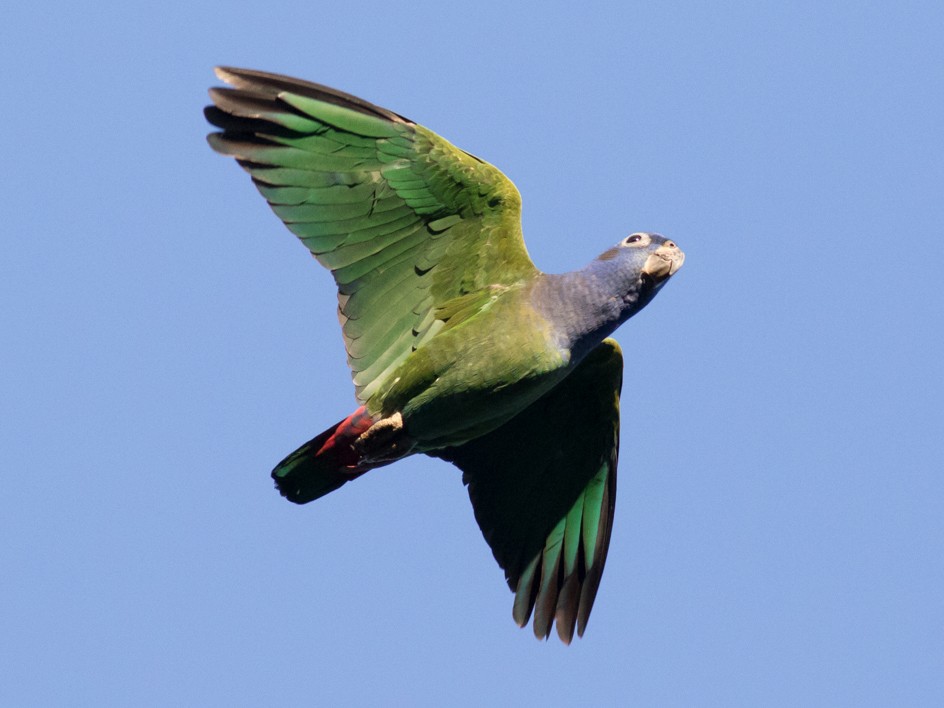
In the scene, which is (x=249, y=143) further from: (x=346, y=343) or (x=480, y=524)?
(x=480, y=524)

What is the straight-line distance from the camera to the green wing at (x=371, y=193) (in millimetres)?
10109

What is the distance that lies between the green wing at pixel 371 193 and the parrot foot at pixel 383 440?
2.48ft

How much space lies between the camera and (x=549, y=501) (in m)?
11.9

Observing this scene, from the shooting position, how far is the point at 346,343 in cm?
1066

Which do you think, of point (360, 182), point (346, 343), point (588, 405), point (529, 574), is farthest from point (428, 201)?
point (529, 574)

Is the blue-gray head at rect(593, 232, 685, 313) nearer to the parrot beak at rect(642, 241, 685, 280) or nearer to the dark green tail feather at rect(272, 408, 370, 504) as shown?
the parrot beak at rect(642, 241, 685, 280)

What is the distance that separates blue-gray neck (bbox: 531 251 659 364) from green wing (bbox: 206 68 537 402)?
0.39m

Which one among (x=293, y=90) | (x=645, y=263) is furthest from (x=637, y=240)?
(x=293, y=90)

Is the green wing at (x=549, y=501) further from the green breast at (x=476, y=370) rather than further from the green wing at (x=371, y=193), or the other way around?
the green wing at (x=371, y=193)

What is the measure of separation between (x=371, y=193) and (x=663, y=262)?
2.22 meters

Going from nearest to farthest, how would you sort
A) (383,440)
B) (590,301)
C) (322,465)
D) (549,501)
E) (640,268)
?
(590,301) → (640,268) → (383,440) → (322,465) → (549,501)

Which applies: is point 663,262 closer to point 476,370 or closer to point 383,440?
point 476,370

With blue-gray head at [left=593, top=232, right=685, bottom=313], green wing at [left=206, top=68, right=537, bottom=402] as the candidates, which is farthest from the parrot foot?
blue-gray head at [left=593, top=232, right=685, bottom=313]

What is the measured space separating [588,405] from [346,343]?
2.15 m
